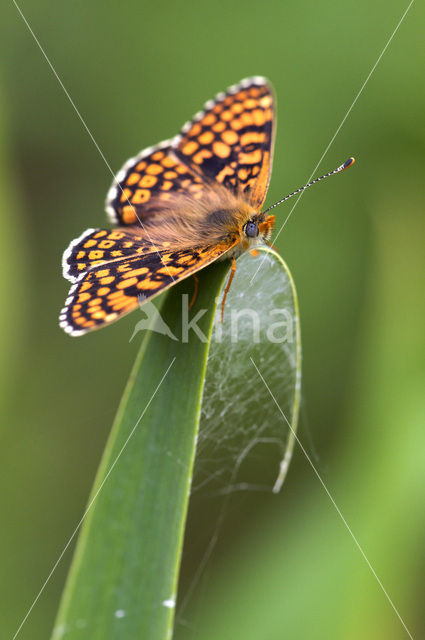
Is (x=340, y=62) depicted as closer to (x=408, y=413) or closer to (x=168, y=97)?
(x=168, y=97)

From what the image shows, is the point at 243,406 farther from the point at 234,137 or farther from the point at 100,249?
the point at 234,137

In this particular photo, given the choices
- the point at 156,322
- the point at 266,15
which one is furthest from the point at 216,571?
the point at 266,15

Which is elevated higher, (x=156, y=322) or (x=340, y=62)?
(x=340, y=62)

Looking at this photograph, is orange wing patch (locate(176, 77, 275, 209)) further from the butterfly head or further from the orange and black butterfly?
the butterfly head

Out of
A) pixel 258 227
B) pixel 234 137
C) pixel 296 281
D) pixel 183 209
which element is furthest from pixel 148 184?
pixel 296 281

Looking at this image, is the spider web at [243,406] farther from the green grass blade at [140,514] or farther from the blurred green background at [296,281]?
the green grass blade at [140,514]

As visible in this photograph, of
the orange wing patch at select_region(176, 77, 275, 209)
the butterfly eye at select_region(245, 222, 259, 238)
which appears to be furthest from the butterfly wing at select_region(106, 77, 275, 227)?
the butterfly eye at select_region(245, 222, 259, 238)
